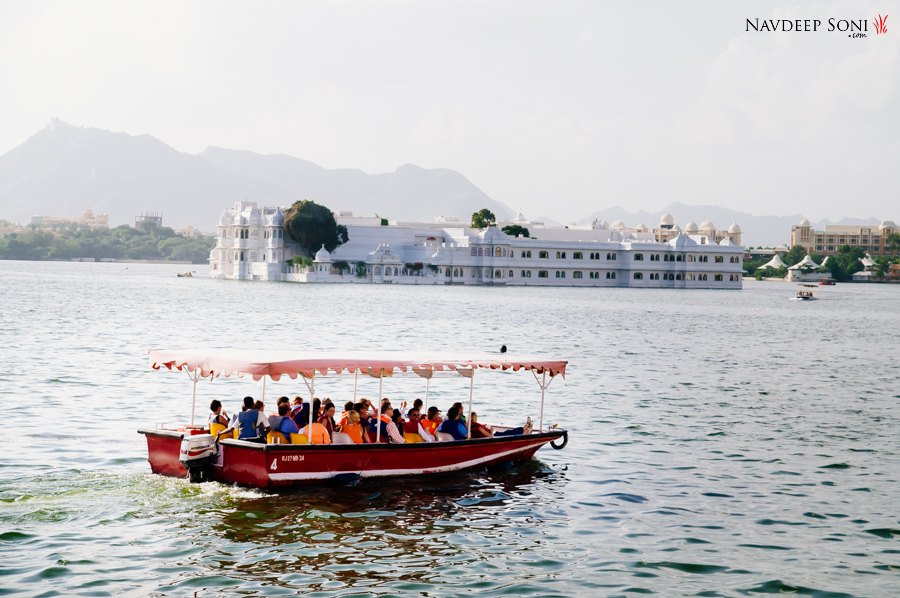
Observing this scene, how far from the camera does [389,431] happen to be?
19625 millimetres

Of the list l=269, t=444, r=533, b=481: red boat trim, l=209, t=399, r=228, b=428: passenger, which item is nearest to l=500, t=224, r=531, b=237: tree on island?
l=269, t=444, r=533, b=481: red boat trim

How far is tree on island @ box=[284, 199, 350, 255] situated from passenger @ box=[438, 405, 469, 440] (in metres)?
113

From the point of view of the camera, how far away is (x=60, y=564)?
14383mm

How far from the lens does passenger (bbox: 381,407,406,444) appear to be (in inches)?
772

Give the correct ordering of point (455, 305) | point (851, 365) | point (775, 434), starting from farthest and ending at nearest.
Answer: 1. point (455, 305)
2. point (851, 365)
3. point (775, 434)

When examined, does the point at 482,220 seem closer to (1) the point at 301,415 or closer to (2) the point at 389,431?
(2) the point at 389,431

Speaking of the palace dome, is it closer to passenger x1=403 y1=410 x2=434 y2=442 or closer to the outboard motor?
passenger x1=403 y1=410 x2=434 y2=442

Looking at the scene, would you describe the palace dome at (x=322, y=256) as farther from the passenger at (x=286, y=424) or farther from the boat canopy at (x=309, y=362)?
the passenger at (x=286, y=424)

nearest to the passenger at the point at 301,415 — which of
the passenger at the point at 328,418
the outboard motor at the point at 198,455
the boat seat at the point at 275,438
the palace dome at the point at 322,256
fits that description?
the passenger at the point at 328,418

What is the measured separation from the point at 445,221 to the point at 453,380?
13665cm

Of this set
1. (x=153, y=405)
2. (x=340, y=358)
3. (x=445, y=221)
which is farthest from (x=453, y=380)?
(x=445, y=221)

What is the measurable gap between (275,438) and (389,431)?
219 centimetres

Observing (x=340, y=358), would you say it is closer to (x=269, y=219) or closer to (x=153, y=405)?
(x=153, y=405)

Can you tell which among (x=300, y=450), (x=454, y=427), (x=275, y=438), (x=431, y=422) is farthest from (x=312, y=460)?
(x=454, y=427)
